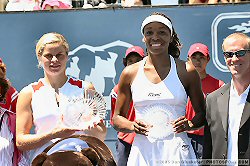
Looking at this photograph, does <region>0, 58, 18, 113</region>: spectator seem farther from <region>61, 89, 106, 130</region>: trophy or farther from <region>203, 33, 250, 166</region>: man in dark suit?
<region>203, 33, 250, 166</region>: man in dark suit

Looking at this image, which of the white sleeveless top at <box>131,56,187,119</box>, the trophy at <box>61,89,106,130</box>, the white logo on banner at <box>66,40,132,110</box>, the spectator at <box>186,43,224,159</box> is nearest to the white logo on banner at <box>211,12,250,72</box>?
the spectator at <box>186,43,224,159</box>

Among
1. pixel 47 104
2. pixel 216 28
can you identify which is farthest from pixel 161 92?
pixel 216 28

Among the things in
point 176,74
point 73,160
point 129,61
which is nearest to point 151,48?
point 176,74

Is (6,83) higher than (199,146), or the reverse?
(6,83)

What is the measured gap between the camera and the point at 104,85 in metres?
6.62

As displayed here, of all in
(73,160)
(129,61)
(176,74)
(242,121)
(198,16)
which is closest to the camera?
(73,160)

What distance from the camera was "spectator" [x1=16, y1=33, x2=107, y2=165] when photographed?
13.5 ft

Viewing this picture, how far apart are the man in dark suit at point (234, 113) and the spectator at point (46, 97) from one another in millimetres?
750

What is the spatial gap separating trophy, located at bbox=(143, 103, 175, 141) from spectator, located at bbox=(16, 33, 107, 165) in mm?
326

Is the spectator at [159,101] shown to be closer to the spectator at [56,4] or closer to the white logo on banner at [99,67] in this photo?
the white logo on banner at [99,67]

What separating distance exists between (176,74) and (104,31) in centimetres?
265

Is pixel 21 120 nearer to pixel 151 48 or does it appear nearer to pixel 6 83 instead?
pixel 6 83

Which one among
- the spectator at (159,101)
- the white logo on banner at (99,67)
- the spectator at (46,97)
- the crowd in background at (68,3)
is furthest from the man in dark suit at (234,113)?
the crowd in background at (68,3)

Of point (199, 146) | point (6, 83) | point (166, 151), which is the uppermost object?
point (6, 83)
